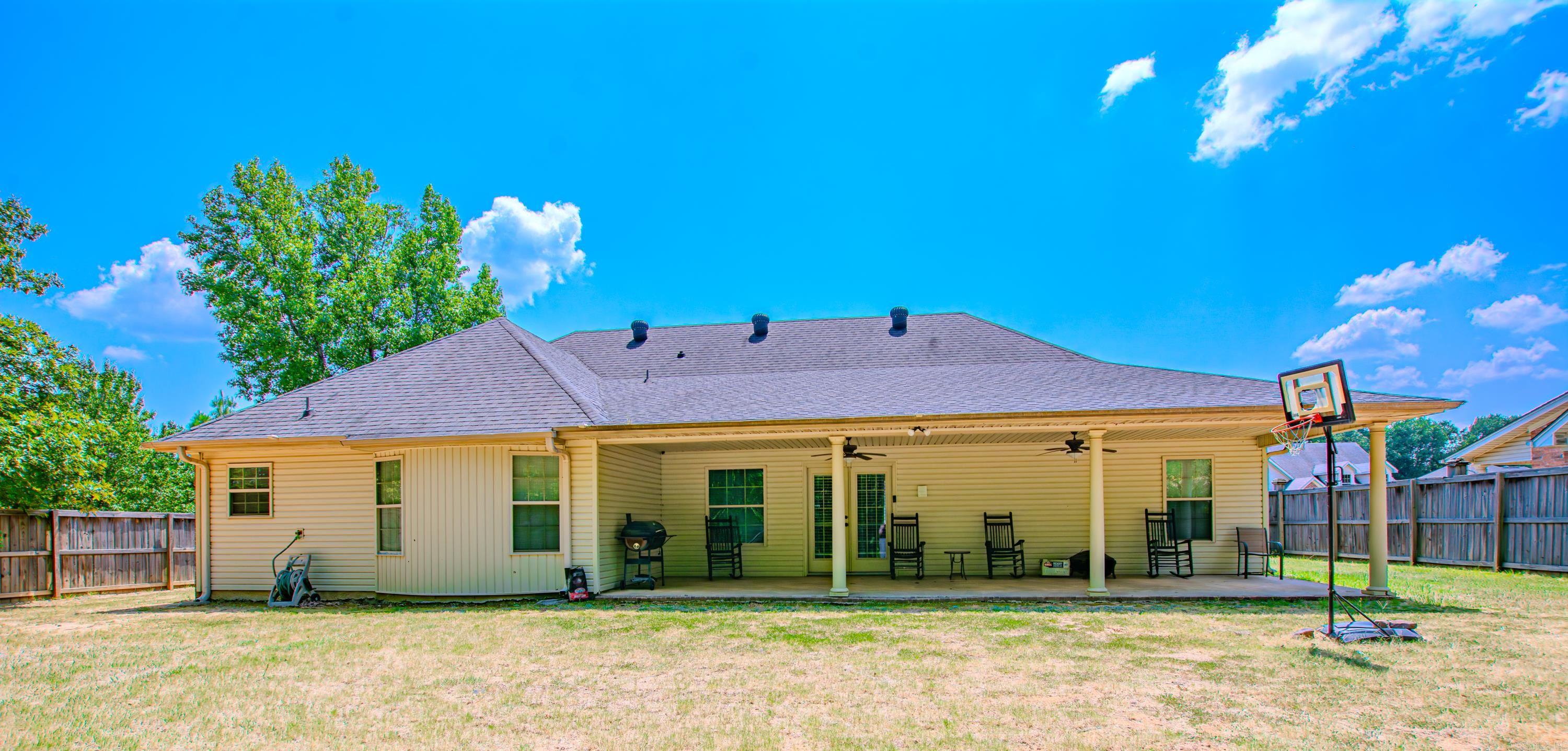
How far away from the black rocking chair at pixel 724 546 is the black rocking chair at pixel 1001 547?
3.42 m

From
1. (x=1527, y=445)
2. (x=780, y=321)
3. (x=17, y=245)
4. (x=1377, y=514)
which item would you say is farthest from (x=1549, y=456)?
(x=17, y=245)

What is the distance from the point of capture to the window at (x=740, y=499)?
12125mm

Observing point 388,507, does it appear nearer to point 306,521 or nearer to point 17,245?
point 306,521

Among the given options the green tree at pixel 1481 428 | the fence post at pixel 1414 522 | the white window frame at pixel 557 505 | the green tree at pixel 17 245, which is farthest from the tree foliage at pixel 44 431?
the green tree at pixel 1481 428

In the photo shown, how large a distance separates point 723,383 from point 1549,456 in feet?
60.8

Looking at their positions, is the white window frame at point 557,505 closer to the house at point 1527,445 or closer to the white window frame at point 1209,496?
the white window frame at point 1209,496

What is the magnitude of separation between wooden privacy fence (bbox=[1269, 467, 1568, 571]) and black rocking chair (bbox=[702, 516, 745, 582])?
8128 mm

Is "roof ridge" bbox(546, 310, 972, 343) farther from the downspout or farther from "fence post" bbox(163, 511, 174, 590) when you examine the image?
"fence post" bbox(163, 511, 174, 590)

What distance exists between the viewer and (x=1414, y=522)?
13.4 meters

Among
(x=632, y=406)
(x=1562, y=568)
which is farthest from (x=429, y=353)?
(x=1562, y=568)

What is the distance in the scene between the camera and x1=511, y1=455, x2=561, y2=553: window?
9945 mm

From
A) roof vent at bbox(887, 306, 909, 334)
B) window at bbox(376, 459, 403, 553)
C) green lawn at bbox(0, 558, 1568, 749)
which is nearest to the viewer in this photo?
green lawn at bbox(0, 558, 1568, 749)

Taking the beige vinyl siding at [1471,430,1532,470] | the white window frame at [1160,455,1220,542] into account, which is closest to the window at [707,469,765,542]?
the white window frame at [1160,455,1220,542]

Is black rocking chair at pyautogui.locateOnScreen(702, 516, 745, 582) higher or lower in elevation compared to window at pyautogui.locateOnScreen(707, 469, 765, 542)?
lower
